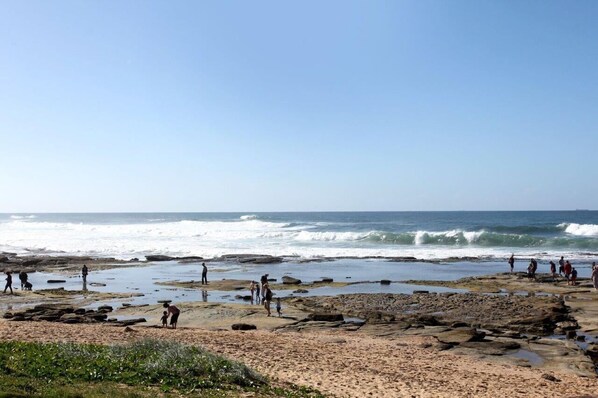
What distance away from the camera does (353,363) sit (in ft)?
49.6

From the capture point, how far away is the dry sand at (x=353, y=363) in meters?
12.8

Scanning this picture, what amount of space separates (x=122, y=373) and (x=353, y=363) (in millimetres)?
6783

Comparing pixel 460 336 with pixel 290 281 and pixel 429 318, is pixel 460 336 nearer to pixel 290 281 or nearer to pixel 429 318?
pixel 429 318

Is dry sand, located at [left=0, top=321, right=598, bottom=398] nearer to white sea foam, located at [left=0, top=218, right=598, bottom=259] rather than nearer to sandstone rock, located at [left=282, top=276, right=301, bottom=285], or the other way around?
sandstone rock, located at [left=282, top=276, right=301, bottom=285]

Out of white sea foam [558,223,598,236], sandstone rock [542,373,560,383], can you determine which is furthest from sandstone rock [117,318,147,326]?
white sea foam [558,223,598,236]

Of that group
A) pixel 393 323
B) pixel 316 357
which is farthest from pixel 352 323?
pixel 316 357

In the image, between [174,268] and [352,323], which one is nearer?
[352,323]

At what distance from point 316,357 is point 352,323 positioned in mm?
6677

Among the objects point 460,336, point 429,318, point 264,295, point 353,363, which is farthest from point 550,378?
point 264,295

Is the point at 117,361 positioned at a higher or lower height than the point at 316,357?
higher

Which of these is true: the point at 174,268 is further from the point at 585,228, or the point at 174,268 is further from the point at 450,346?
the point at 585,228

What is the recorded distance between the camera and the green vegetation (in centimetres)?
938

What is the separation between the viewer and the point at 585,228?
83.2 m

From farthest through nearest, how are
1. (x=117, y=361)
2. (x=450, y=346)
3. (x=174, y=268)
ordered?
(x=174, y=268), (x=450, y=346), (x=117, y=361)
